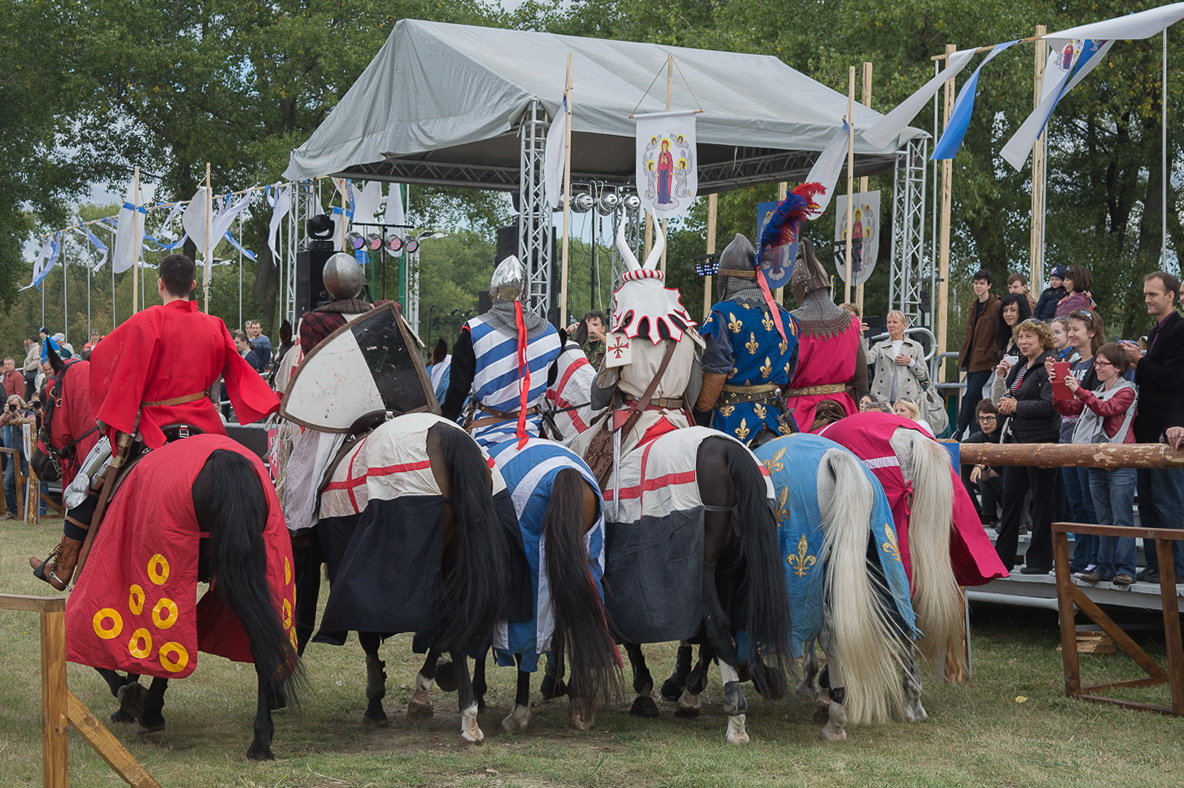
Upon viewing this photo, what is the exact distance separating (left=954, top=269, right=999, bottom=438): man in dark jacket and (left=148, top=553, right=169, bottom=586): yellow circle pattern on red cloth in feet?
22.4

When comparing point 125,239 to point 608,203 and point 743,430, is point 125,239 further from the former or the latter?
point 743,430

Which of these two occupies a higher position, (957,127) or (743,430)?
(957,127)

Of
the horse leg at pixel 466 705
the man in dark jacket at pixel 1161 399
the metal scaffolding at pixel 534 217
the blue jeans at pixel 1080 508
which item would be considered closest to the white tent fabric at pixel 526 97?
the metal scaffolding at pixel 534 217

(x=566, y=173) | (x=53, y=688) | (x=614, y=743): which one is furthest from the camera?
(x=566, y=173)

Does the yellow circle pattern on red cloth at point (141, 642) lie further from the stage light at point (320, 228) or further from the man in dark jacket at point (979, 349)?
the stage light at point (320, 228)

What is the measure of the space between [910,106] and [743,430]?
17.5 feet

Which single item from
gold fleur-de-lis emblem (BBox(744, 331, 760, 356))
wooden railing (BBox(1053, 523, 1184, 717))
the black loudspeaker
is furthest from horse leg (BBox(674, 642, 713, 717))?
the black loudspeaker

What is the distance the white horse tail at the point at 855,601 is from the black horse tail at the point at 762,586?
241 millimetres

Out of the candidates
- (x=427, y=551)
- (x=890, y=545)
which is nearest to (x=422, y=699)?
(x=427, y=551)

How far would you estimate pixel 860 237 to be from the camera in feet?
51.3

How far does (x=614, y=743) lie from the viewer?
575cm

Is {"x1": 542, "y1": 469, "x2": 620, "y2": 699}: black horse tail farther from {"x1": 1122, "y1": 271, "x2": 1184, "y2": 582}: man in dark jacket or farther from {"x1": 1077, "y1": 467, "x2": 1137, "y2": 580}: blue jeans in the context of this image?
{"x1": 1077, "y1": 467, "x2": 1137, "y2": 580}: blue jeans

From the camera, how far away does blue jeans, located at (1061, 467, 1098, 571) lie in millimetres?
7969

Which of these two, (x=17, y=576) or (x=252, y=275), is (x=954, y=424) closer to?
(x=17, y=576)
